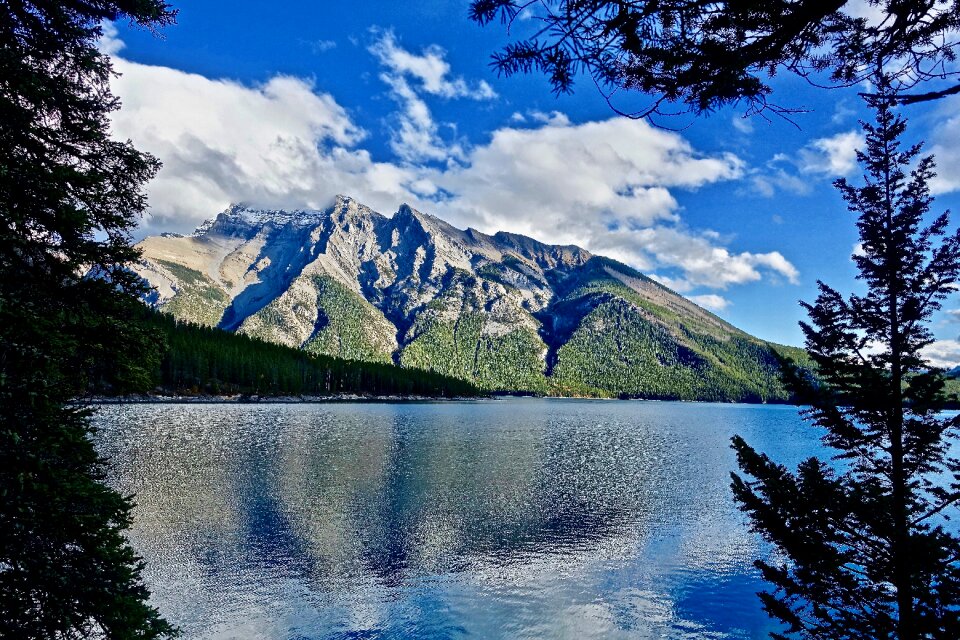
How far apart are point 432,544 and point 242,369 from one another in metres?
144

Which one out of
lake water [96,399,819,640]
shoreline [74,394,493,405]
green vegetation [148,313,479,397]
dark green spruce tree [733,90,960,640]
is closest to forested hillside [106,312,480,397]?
green vegetation [148,313,479,397]

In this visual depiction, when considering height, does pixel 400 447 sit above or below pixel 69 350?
below

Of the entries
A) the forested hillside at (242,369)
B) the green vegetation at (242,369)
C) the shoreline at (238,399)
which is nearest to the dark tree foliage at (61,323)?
the shoreline at (238,399)

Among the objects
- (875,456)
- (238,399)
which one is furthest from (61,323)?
(238,399)

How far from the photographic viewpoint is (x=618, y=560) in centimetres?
2709

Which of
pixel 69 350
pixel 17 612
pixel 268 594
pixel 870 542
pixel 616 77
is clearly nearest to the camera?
pixel 616 77

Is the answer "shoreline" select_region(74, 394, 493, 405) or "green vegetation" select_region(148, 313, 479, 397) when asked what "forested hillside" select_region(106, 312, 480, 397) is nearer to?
"green vegetation" select_region(148, 313, 479, 397)

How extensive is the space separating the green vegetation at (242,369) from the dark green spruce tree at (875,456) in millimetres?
133256

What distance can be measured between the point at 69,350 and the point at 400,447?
60.0m

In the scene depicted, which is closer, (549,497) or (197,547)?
(197,547)

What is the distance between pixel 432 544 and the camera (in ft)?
92.5

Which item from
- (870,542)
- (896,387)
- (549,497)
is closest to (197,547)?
(549,497)

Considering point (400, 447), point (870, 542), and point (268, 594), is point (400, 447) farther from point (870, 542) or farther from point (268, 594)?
point (870, 542)

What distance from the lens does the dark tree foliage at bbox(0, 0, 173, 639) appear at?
7645 millimetres
